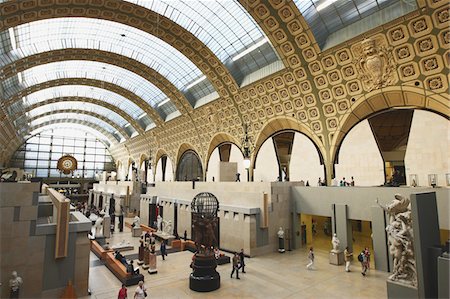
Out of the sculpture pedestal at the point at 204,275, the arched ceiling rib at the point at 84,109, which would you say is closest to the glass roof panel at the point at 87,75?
the arched ceiling rib at the point at 84,109

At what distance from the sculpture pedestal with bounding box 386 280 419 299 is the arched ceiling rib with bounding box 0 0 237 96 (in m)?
18.0

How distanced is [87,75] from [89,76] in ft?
0.75

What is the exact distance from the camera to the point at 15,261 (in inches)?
308

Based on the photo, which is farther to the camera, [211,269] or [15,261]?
[211,269]

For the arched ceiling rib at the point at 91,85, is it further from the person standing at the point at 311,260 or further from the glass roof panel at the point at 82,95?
the person standing at the point at 311,260

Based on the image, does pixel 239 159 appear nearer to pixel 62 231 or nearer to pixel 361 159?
pixel 361 159

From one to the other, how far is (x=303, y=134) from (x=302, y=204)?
6429 mm

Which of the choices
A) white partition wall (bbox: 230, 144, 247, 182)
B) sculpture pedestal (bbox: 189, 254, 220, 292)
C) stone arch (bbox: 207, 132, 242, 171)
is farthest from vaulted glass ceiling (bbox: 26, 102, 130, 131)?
sculpture pedestal (bbox: 189, 254, 220, 292)

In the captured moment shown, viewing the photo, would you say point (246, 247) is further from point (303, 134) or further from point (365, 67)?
point (365, 67)

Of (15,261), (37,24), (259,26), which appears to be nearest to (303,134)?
(259,26)

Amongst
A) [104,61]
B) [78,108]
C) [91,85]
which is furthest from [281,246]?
[78,108]

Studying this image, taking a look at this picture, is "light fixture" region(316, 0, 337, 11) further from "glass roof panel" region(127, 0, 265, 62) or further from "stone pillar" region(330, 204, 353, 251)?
"stone pillar" region(330, 204, 353, 251)

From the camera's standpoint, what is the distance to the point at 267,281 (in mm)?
10641

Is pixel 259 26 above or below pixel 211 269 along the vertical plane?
above
